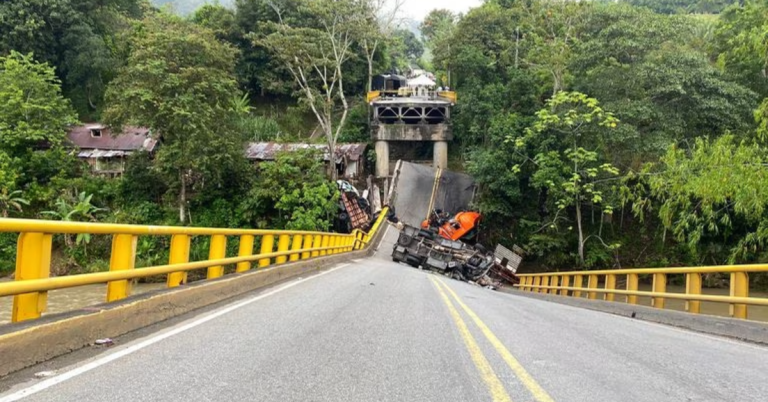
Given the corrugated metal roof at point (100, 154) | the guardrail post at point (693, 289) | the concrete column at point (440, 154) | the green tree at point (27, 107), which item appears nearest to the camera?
the guardrail post at point (693, 289)

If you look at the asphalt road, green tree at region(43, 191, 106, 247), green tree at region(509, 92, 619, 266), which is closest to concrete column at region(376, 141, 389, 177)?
green tree at region(509, 92, 619, 266)

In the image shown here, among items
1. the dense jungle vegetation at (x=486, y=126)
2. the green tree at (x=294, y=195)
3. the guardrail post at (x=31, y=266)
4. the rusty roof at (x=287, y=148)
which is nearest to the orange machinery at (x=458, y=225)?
the dense jungle vegetation at (x=486, y=126)

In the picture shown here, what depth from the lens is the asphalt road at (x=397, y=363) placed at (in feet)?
12.7

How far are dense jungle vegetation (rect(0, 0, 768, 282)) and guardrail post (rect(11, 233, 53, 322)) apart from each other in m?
20.8

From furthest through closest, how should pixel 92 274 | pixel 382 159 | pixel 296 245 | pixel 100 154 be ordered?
pixel 382 159 → pixel 100 154 → pixel 296 245 → pixel 92 274

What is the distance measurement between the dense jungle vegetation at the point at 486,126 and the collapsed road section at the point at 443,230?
8.51 ft

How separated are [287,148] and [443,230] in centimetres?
1510

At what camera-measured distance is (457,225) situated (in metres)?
34.2

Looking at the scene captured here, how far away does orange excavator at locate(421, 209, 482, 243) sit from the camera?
33.9 m

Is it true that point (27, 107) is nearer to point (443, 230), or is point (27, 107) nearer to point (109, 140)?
point (109, 140)

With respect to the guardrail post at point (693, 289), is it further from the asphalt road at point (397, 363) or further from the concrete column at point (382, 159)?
the concrete column at point (382, 159)

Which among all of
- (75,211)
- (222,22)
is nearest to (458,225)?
(75,211)

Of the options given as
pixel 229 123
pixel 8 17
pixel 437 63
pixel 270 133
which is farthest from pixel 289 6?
pixel 8 17

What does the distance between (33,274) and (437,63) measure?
53991 mm
